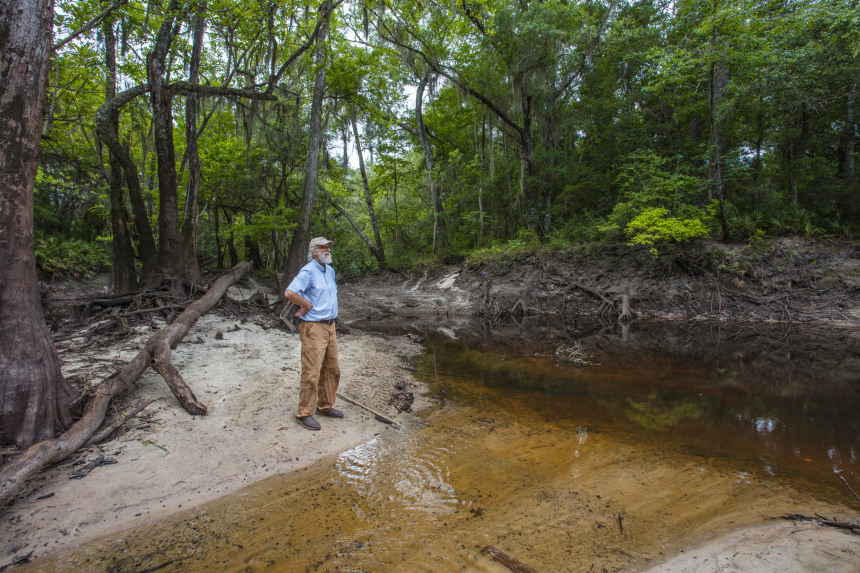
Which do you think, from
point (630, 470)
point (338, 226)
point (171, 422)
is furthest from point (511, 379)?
point (338, 226)

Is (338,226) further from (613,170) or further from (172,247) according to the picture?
(613,170)

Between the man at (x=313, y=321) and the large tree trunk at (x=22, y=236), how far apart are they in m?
2.23

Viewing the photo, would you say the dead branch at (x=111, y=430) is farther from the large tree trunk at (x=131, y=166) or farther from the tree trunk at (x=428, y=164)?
the tree trunk at (x=428, y=164)

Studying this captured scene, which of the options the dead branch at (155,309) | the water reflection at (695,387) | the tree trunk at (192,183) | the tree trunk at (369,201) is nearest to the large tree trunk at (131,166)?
the tree trunk at (192,183)

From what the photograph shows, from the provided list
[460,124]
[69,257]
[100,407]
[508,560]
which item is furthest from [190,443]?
[460,124]

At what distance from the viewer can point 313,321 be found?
4367 millimetres

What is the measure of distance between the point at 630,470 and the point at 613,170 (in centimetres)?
1741

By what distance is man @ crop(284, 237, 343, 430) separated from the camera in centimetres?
434

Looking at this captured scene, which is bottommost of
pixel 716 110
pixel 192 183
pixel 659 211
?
pixel 659 211

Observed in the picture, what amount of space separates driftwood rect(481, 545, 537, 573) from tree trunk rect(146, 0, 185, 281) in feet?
30.9

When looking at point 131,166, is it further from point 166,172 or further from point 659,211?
point 659,211

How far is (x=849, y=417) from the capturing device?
5156 mm

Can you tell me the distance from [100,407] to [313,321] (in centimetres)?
224

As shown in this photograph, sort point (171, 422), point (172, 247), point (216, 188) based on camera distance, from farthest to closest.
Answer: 1. point (216, 188)
2. point (172, 247)
3. point (171, 422)
